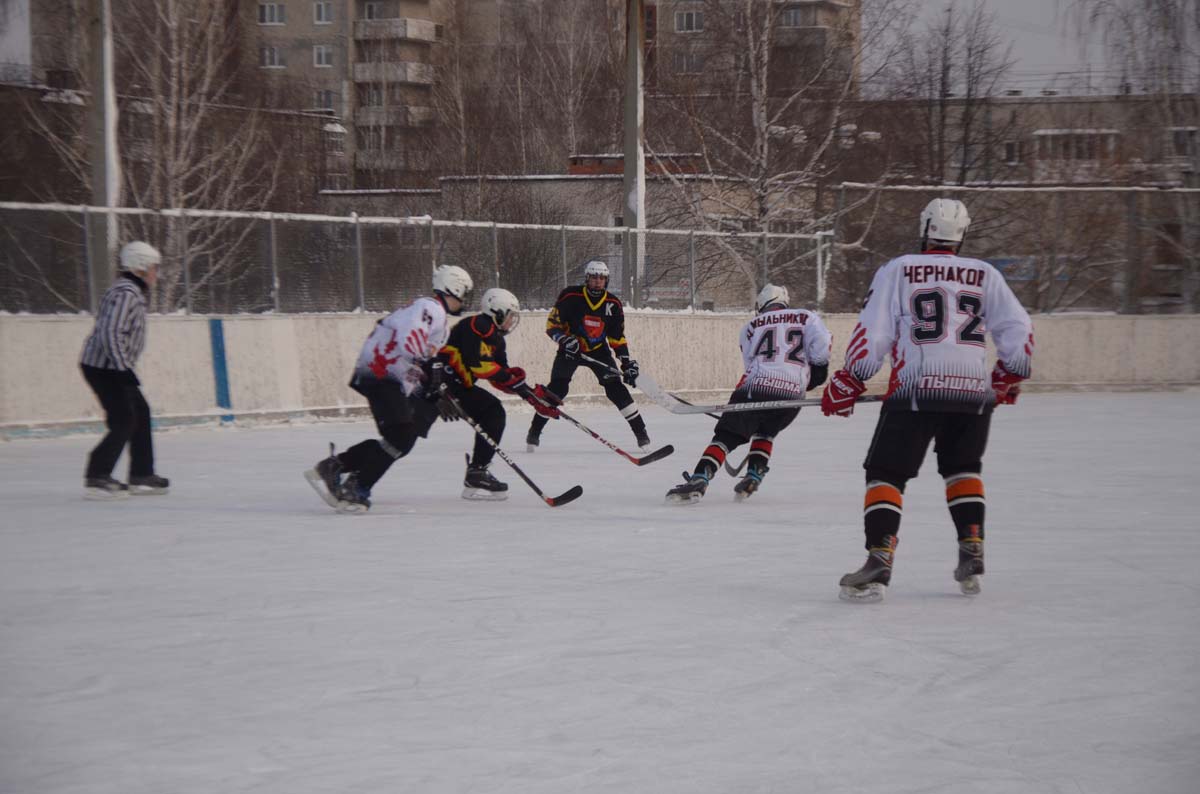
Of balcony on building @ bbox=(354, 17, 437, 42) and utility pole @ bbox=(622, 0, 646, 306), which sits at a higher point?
balcony on building @ bbox=(354, 17, 437, 42)

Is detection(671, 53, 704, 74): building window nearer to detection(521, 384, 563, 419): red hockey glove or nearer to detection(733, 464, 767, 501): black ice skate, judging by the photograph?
detection(521, 384, 563, 419): red hockey glove

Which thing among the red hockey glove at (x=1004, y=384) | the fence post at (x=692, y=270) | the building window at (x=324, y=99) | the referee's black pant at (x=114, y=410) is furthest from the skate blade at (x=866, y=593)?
the building window at (x=324, y=99)

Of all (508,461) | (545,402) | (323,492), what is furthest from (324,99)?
(323,492)

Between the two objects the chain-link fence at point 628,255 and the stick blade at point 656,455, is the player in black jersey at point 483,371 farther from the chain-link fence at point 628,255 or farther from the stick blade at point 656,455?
the chain-link fence at point 628,255

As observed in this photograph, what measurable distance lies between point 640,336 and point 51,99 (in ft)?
34.0

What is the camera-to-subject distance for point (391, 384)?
7367 millimetres

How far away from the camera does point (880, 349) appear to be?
5105 millimetres

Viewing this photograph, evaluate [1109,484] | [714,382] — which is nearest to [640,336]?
[714,382]

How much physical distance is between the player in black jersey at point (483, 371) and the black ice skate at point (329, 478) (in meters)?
0.65

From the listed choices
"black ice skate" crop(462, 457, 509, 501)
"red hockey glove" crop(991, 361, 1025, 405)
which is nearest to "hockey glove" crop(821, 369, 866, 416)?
"red hockey glove" crop(991, 361, 1025, 405)

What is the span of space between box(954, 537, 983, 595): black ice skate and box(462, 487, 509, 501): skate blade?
335 centimetres

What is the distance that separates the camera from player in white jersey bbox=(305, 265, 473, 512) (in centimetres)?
730

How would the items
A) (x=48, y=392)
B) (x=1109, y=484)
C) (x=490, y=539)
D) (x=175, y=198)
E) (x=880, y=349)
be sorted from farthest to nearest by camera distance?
(x=175, y=198) → (x=48, y=392) → (x=1109, y=484) → (x=490, y=539) → (x=880, y=349)

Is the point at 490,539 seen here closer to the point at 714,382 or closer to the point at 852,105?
the point at 714,382
